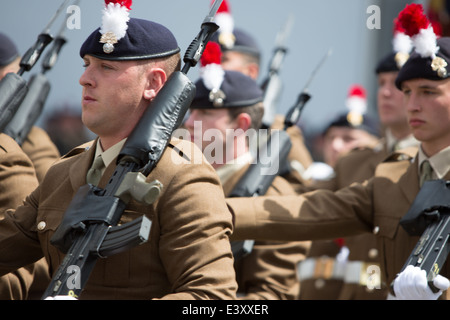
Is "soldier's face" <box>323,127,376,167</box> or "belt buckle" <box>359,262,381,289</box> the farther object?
"soldier's face" <box>323,127,376,167</box>

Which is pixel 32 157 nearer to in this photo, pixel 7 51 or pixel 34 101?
pixel 34 101

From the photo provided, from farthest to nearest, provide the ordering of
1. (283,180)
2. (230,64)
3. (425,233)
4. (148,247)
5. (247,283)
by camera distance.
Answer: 1. (230,64)
2. (283,180)
3. (247,283)
4. (425,233)
5. (148,247)

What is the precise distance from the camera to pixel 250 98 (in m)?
5.86

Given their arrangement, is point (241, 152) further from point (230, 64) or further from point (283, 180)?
point (230, 64)

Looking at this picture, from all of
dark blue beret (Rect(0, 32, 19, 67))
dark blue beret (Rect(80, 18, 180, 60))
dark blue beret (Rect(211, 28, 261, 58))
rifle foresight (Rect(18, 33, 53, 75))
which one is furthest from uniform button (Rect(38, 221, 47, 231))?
dark blue beret (Rect(211, 28, 261, 58))

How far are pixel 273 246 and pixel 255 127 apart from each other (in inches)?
32.0

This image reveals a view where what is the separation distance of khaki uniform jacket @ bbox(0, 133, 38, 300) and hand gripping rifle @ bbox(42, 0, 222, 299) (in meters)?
1.01

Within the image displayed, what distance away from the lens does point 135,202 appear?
3762 mm

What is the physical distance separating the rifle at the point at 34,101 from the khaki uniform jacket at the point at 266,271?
1335 mm

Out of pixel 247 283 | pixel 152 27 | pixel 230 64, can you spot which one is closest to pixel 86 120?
pixel 152 27

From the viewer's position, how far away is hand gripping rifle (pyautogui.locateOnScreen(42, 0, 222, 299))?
140 inches

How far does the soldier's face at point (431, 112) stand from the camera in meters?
4.77

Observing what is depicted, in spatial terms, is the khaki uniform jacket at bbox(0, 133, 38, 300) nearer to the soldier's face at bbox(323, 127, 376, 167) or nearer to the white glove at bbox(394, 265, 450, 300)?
the white glove at bbox(394, 265, 450, 300)

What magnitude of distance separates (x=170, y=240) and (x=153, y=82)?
73cm
